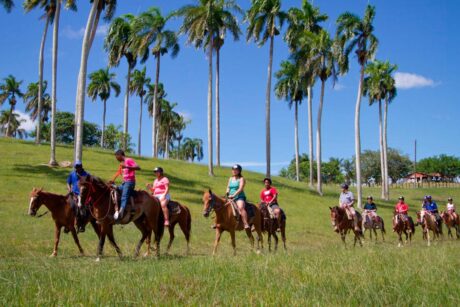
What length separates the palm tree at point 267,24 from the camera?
143 feet

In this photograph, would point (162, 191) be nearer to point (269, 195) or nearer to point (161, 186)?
point (161, 186)

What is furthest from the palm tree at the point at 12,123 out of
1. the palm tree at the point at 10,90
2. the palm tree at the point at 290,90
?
the palm tree at the point at 290,90

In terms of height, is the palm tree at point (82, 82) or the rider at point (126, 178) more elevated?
the palm tree at point (82, 82)

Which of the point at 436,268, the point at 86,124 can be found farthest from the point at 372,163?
the point at 436,268

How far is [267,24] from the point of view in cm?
4394

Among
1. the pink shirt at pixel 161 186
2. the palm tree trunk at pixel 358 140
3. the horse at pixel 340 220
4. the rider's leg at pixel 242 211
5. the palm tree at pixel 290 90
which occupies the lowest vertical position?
the horse at pixel 340 220

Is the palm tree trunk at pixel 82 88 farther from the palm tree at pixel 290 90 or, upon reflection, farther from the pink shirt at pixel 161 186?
the palm tree at pixel 290 90

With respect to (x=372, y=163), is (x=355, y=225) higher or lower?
lower

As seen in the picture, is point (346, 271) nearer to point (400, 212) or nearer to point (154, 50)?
point (400, 212)

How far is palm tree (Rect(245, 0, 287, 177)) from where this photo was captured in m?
43.4

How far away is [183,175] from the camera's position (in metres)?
42.7

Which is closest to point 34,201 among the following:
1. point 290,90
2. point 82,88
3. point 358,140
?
point 82,88

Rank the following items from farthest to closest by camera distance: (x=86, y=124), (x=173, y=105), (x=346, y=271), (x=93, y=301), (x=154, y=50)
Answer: (x=86, y=124) → (x=173, y=105) → (x=154, y=50) → (x=346, y=271) → (x=93, y=301)

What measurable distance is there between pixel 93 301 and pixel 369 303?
335 centimetres
